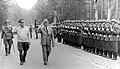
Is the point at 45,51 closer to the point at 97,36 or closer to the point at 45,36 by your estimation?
the point at 45,36

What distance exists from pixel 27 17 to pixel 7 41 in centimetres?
14316

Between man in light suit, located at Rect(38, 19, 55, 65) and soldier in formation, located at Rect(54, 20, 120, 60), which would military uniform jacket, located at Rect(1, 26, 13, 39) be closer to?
man in light suit, located at Rect(38, 19, 55, 65)

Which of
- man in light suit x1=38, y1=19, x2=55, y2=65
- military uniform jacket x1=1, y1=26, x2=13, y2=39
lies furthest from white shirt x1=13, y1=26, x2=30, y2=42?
military uniform jacket x1=1, y1=26, x2=13, y2=39

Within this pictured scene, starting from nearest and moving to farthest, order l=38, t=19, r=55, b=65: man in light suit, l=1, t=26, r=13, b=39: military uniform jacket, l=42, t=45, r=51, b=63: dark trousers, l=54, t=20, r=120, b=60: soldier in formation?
l=42, t=45, r=51, b=63: dark trousers
l=38, t=19, r=55, b=65: man in light suit
l=54, t=20, r=120, b=60: soldier in formation
l=1, t=26, r=13, b=39: military uniform jacket

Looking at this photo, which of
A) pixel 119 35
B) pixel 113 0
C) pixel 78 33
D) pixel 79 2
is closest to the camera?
pixel 119 35

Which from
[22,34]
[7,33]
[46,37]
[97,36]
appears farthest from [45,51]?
[97,36]

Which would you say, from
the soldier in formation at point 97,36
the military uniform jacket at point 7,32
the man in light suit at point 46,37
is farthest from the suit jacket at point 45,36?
the military uniform jacket at point 7,32

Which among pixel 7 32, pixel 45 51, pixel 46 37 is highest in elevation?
pixel 7 32

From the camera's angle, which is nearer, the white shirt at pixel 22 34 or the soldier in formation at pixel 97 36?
the white shirt at pixel 22 34

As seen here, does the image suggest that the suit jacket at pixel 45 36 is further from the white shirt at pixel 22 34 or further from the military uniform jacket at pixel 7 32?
the military uniform jacket at pixel 7 32

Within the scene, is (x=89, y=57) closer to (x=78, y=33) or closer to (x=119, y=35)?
(x=119, y=35)

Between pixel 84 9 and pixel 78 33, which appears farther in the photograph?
pixel 84 9

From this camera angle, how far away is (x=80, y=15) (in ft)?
127

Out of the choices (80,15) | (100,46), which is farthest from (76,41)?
(80,15)
